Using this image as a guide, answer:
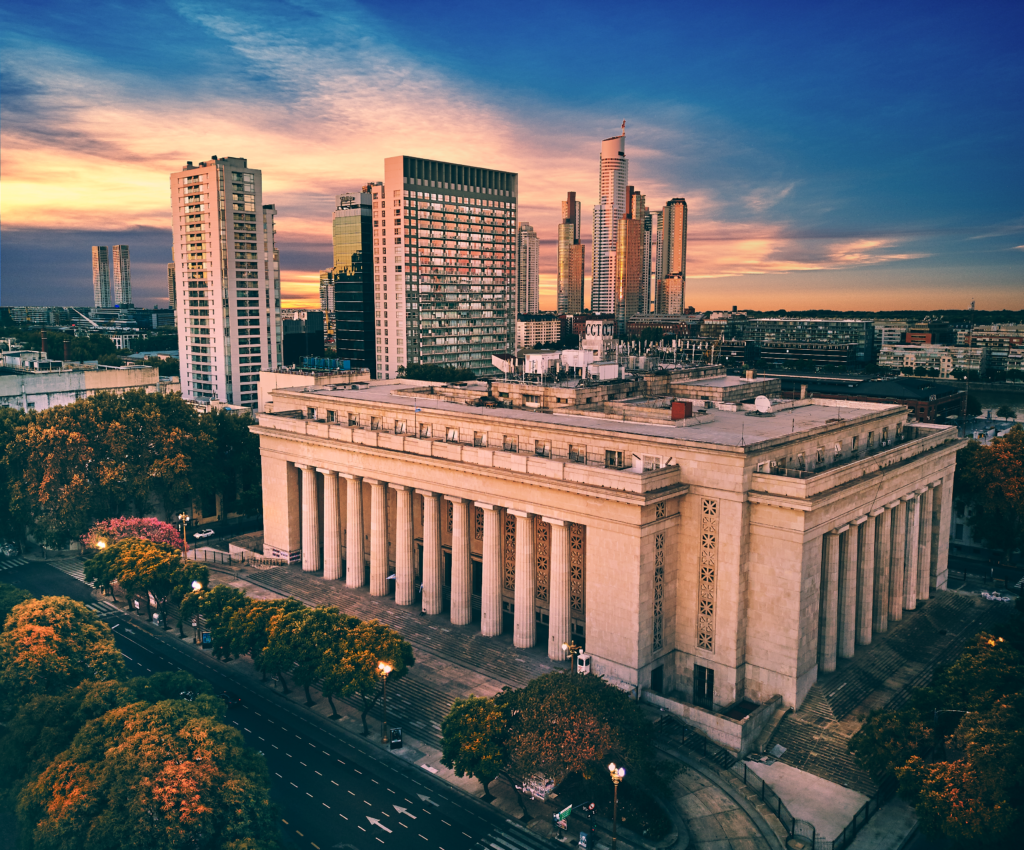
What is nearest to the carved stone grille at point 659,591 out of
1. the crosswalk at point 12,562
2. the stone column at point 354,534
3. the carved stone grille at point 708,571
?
the carved stone grille at point 708,571

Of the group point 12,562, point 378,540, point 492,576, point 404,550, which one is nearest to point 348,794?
point 492,576

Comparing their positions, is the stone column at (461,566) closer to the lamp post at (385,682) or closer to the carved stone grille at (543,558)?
the carved stone grille at (543,558)

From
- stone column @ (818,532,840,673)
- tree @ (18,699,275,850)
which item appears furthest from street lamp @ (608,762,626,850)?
stone column @ (818,532,840,673)

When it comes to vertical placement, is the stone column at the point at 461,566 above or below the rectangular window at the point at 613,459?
below

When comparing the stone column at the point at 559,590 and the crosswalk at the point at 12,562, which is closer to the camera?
the stone column at the point at 559,590

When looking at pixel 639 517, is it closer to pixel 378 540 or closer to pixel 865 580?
pixel 865 580

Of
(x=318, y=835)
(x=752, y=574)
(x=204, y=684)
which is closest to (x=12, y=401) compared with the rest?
(x=204, y=684)
